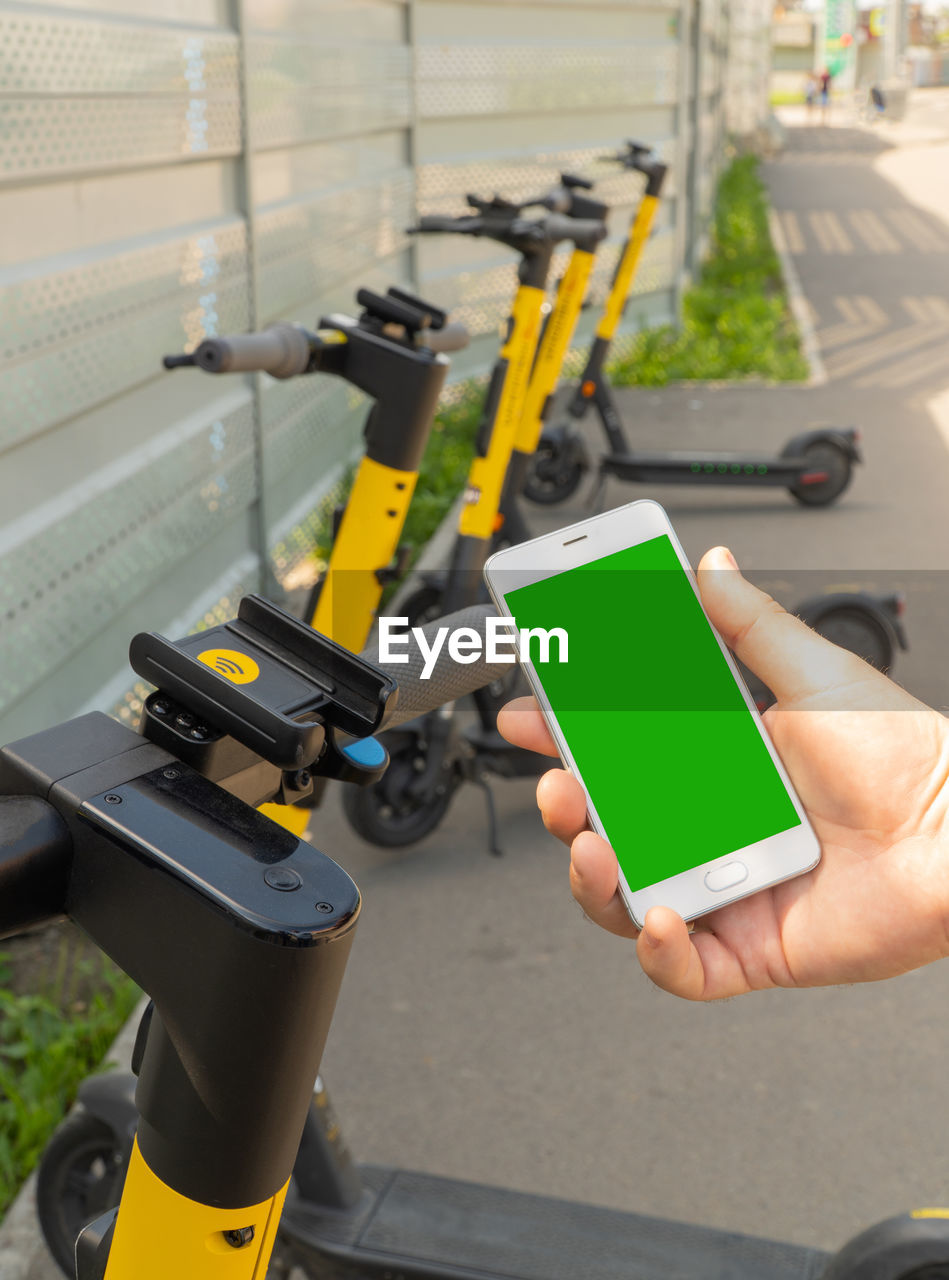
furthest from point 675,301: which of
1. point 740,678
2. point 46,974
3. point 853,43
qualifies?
point 853,43

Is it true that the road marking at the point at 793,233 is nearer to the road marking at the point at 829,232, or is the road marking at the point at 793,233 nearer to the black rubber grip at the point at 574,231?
the road marking at the point at 829,232

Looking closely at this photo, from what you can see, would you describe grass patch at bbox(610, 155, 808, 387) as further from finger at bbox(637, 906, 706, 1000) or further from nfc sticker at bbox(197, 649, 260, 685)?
nfc sticker at bbox(197, 649, 260, 685)

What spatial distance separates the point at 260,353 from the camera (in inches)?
89.3

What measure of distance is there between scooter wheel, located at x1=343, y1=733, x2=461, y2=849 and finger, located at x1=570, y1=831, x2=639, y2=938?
2298mm

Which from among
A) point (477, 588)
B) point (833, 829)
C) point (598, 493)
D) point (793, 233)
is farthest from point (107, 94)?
point (793, 233)

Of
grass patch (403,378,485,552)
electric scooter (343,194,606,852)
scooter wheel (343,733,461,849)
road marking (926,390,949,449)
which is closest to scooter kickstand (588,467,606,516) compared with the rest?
grass patch (403,378,485,552)

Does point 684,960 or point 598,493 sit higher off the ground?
point 684,960

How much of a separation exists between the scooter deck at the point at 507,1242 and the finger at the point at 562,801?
1.30 meters

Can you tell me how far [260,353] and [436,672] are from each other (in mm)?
1400

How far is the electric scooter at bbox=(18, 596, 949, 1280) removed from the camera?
74 cm

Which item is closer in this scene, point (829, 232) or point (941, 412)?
point (941, 412)

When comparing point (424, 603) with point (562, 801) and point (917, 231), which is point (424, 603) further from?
point (917, 231)

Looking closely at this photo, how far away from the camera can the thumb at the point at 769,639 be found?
124 cm

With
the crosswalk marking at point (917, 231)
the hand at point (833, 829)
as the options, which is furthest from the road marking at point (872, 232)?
the hand at point (833, 829)
